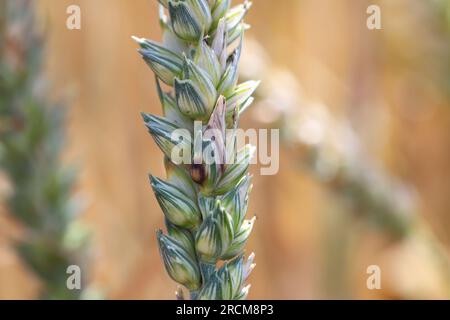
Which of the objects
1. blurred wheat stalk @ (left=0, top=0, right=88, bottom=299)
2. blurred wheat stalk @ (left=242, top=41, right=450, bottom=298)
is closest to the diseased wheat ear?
blurred wheat stalk @ (left=0, top=0, right=88, bottom=299)

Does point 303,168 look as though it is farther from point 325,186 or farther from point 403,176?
point 403,176

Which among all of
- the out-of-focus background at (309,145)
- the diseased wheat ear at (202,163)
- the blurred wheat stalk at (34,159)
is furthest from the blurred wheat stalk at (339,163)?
the diseased wheat ear at (202,163)

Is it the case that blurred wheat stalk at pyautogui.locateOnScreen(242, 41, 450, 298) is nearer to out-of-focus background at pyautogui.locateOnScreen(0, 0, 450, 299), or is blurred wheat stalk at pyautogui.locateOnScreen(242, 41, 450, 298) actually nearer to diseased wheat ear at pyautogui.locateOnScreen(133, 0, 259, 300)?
out-of-focus background at pyautogui.locateOnScreen(0, 0, 450, 299)

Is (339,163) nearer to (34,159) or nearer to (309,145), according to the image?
(309,145)

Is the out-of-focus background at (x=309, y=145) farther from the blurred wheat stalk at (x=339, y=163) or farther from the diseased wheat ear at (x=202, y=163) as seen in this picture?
the diseased wheat ear at (x=202, y=163)

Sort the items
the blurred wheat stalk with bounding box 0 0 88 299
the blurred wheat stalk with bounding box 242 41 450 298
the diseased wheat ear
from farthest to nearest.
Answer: the blurred wheat stalk with bounding box 242 41 450 298, the blurred wheat stalk with bounding box 0 0 88 299, the diseased wheat ear

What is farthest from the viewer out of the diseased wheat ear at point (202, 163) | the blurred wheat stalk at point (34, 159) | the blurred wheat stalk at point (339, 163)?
the blurred wheat stalk at point (339, 163)
